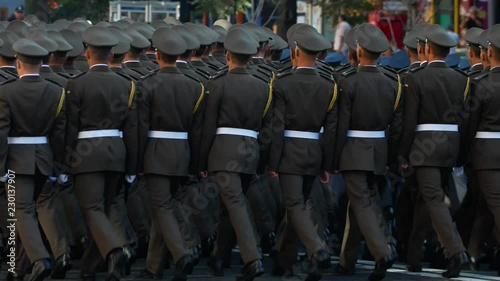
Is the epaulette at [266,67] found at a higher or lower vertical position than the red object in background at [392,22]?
higher

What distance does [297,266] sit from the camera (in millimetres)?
13578

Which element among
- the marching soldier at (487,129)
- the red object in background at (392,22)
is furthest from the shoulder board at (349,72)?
the red object in background at (392,22)

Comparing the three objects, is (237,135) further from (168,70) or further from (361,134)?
(361,134)

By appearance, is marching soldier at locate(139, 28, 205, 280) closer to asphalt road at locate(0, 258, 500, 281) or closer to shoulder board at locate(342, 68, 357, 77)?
asphalt road at locate(0, 258, 500, 281)

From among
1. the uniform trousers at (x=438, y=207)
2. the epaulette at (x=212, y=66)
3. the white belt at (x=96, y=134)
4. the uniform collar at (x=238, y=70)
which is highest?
the uniform collar at (x=238, y=70)

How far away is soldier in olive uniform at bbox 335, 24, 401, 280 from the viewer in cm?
1271

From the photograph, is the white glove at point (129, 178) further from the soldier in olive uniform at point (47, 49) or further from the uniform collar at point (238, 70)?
the uniform collar at point (238, 70)

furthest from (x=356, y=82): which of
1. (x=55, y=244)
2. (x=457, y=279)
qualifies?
(x=55, y=244)

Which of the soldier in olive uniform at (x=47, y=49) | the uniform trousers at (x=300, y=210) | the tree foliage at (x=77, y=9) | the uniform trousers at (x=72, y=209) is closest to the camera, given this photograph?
the uniform trousers at (x=300, y=210)

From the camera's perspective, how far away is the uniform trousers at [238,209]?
1242 centimetres

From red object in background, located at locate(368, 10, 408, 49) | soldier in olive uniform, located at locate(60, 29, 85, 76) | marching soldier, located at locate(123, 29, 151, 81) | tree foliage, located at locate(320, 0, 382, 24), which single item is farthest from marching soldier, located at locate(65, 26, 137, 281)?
red object in background, located at locate(368, 10, 408, 49)

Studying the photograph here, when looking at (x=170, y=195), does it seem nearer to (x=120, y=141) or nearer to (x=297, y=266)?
(x=120, y=141)

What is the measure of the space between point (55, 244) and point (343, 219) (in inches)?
132
